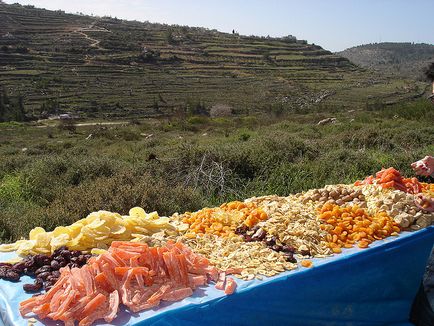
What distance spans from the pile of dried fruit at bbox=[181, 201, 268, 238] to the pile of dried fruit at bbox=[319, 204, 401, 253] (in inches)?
20.6

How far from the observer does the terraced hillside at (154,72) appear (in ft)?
139

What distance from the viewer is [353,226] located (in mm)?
3590

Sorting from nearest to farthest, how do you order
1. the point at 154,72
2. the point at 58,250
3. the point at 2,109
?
the point at 58,250, the point at 2,109, the point at 154,72

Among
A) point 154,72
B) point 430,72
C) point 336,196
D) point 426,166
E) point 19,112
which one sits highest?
point 154,72

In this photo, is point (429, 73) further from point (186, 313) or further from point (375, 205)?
point (186, 313)

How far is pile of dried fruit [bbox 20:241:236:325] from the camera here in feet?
7.70

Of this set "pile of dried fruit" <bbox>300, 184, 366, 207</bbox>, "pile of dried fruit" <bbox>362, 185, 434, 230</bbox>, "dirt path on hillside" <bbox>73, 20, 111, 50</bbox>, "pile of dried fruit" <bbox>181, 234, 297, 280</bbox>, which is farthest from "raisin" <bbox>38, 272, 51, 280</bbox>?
"dirt path on hillside" <bbox>73, 20, 111, 50</bbox>

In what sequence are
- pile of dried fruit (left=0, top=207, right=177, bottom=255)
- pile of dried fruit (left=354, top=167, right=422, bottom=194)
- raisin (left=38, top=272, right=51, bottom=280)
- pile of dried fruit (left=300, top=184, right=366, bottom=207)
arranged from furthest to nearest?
pile of dried fruit (left=354, top=167, right=422, bottom=194) → pile of dried fruit (left=300, top=184, right=366, bottom=207) → pile of dried fruit (left=0, top=207, right=177, bottom=255) → raisin (left=38, top=272, right=51, bottom=280)

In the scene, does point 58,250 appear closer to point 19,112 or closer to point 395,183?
point 395,183

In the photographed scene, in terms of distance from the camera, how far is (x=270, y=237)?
132 inches

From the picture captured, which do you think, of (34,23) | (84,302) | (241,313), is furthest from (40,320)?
(34,23)

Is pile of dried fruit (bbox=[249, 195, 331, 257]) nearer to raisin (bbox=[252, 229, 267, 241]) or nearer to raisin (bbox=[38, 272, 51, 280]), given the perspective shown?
raisin (bbox=[252, 229, 267, 241])

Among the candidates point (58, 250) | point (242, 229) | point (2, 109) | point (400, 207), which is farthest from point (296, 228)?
point (2, 109)

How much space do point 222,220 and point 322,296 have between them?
978 millimetres
